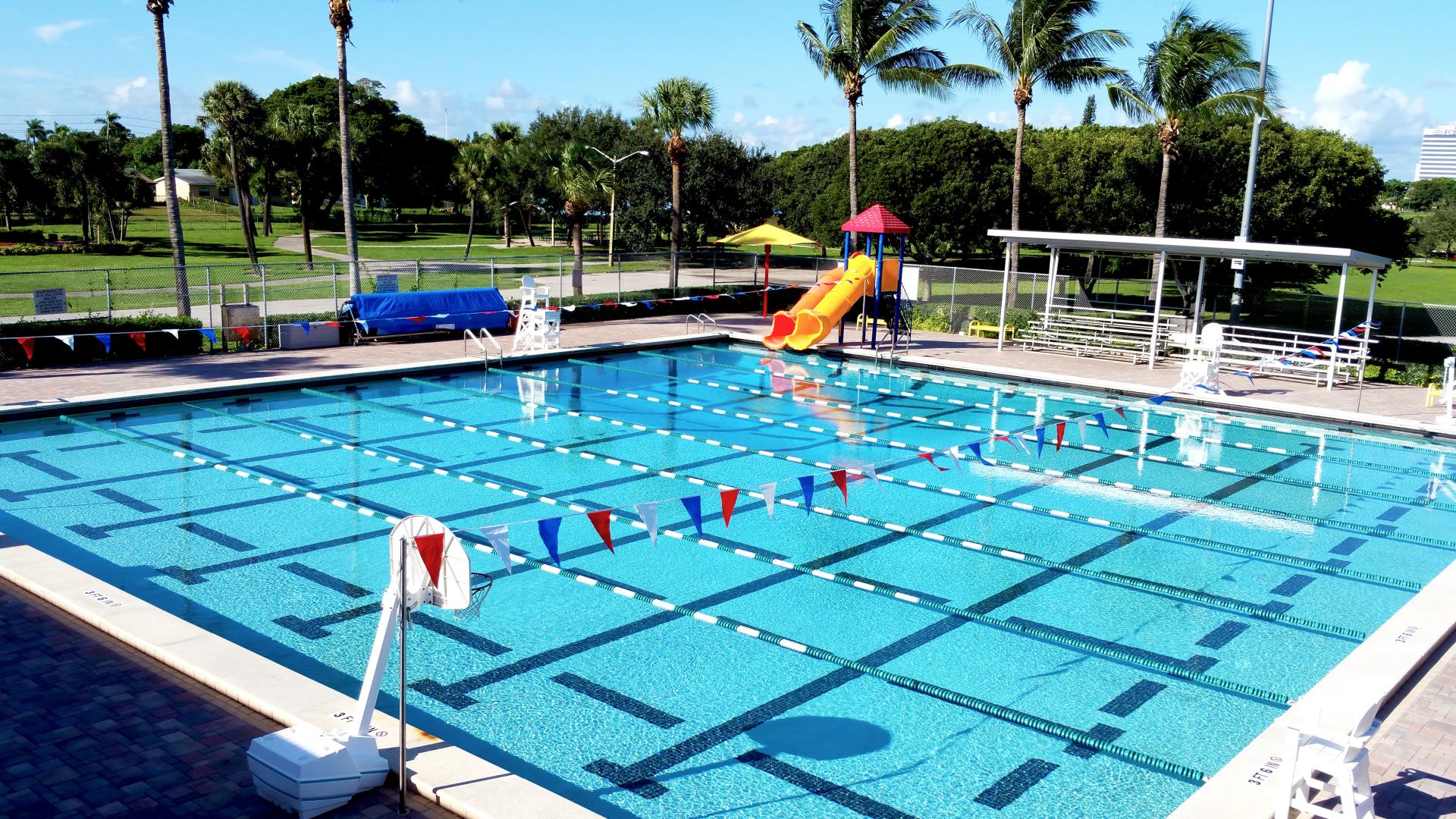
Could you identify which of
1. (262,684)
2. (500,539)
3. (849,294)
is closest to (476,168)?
(849,294)

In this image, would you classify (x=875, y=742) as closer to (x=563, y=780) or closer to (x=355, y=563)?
(x=563, y=780)

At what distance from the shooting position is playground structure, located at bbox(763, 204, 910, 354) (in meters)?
23.0

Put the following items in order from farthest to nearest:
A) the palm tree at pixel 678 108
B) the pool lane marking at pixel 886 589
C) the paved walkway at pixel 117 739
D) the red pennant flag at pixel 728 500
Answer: the palm tree at pixel 678 108, the red pennant flag at pixel 728 500, the pool lane marking at pixel 886 589, the paved walkway at pixel 117 739

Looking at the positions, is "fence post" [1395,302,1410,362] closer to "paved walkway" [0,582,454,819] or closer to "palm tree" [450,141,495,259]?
"paved walkway" [0,582,454,819]

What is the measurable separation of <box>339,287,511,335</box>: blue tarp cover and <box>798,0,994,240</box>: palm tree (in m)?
9.54

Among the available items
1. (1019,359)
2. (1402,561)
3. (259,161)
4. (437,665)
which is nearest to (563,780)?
(437,665)

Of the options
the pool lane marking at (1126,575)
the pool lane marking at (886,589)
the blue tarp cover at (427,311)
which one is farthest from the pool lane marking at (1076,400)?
the pool lane marking at (886,589)

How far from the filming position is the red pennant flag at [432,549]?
217 inches

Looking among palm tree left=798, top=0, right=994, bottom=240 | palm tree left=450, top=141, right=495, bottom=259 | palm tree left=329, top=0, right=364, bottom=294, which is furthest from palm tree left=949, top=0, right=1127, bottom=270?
palm tree left=450, top=141, right=495, bottom=259

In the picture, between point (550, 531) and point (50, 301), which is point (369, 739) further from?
point (50, 301)

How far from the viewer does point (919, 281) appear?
2953 centimetres

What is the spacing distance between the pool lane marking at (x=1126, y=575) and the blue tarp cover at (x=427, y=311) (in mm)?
11734

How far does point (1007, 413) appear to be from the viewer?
18.3 metres

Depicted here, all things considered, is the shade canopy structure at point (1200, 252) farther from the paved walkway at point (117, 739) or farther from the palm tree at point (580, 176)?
the palm tree at point (580, 176)
